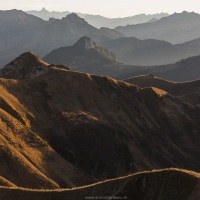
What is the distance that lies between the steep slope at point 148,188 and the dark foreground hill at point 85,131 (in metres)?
26.6

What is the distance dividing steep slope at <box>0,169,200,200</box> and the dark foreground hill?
2662 cm

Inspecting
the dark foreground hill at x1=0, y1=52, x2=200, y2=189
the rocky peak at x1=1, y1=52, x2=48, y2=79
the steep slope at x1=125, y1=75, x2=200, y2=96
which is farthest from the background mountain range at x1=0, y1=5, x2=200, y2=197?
the steep slope at x1=125, y1=75, x2=200, y2=96

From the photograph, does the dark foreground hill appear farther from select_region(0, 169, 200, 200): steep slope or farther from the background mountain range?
select_region(0, 169, 200, 200): steep slope

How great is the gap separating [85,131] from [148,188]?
57.7m

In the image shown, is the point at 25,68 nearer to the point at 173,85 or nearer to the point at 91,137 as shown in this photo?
the point at 91,137

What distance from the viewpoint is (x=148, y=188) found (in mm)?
48062

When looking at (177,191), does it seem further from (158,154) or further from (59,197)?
(158,154)

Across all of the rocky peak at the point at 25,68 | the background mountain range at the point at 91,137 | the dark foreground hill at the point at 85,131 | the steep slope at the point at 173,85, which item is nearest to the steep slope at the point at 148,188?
the background mountain range at the point at 91,137

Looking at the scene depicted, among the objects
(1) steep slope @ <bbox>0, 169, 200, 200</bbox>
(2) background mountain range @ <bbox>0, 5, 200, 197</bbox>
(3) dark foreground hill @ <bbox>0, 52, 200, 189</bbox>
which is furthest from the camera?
(3) dark foreground hill @ <bbox>0, 52, 200, 189</bbox>

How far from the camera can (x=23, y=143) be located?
8450cm

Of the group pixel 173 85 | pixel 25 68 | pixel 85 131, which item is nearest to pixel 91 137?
pixel 85 131

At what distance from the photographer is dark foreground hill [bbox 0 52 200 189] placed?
82125mm

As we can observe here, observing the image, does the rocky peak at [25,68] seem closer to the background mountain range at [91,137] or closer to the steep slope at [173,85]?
the background mountain range at [91,137]

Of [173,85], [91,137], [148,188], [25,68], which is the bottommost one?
[91,137]
